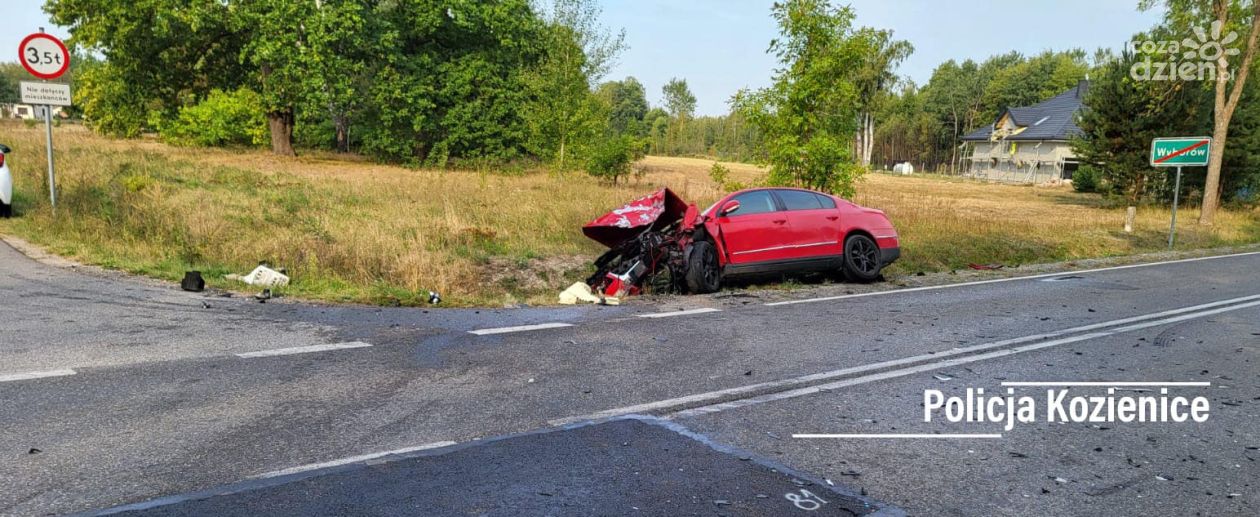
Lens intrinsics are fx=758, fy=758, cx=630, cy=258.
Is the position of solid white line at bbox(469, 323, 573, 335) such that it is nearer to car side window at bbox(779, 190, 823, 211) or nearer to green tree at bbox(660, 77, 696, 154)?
car side window at bbox(779, 190, 823, 211)

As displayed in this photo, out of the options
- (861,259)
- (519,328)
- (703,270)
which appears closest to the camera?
(519,328)

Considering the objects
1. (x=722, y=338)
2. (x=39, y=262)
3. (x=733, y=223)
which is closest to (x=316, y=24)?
(x=39, y=262)

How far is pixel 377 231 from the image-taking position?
1323 cm

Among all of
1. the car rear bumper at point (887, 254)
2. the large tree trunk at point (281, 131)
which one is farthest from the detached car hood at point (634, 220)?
the large tree trunk at point (281, 131)

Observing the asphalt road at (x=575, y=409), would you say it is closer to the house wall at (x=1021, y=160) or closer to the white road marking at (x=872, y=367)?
the white road marking at (x=872, y=367)

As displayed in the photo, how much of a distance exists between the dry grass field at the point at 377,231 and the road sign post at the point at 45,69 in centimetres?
180

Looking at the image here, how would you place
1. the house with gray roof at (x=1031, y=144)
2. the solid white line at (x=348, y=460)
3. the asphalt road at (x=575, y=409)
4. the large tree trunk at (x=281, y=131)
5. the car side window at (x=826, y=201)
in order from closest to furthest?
the asphalt road at (x=575, y=409), the solid white line at (x=348, y=460), the car side window at (x=826, y=201), the large tree trunk at (x=281, y=131), the house with gray roof at (x=1031, y=144)

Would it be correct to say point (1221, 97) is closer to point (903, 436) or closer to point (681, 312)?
point (681, 312)

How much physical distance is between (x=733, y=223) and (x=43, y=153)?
2435 cm

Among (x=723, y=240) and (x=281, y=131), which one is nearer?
(x=723, y=240)

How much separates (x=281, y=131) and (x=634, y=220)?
31.6 metres

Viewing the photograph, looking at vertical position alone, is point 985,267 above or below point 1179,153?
below

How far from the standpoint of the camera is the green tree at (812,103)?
16.4 m
